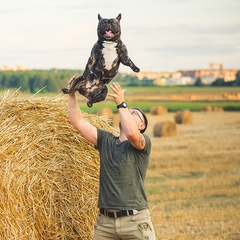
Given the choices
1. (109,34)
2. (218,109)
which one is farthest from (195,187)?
(218,109)

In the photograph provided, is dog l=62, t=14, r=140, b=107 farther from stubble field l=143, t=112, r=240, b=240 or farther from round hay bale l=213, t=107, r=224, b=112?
Result: round hay bale l=213, t=107, r=224, b=112

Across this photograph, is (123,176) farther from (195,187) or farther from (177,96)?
(177,96)

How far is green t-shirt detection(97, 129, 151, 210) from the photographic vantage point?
5.35 meters

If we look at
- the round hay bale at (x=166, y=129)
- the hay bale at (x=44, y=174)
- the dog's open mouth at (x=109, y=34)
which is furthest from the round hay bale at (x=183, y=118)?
the dog's open mouth at (x=109, y=34)

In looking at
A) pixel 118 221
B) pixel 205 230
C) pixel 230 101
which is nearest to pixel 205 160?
pixel 205 230

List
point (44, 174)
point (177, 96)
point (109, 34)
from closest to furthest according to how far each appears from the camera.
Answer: point (109, 34)
point (44, 174)
point (177, 96)

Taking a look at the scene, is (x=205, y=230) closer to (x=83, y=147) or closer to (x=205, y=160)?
(x=83, y=147)

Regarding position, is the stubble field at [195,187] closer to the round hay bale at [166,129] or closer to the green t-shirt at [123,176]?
the round hay bale at [166,129]

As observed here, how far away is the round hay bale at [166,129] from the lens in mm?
25719

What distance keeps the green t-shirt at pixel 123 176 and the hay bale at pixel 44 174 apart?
0.85m

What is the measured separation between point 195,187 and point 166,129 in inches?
476

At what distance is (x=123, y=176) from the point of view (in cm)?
539

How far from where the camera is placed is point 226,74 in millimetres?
55156

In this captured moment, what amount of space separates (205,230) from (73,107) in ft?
15.5
